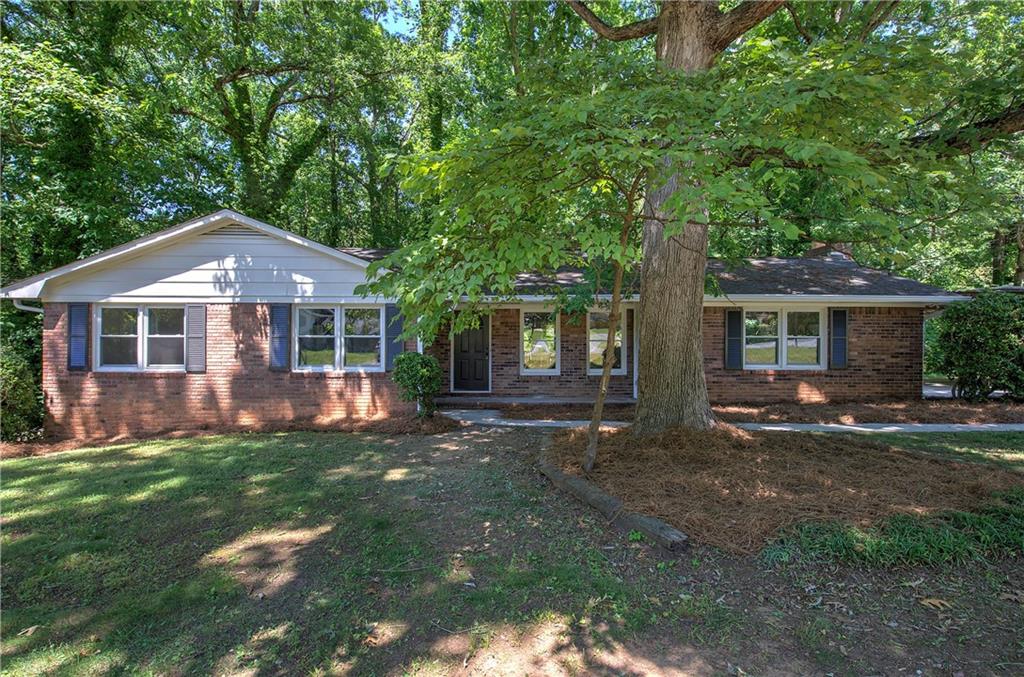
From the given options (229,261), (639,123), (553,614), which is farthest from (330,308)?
(553,614)

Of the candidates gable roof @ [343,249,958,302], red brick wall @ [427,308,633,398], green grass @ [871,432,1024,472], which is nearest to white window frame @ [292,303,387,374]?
gable roof @ [343,249,958,302]

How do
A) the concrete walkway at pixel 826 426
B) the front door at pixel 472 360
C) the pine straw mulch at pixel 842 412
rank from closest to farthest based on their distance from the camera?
the concrete walkway at pixel 826 426, the pine straw mulch at pixel 842 412, the front door at pixel 472 360

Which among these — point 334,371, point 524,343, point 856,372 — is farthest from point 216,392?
point 856,372

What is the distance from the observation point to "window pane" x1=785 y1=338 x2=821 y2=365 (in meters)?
12.2

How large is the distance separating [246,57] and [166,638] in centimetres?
1684

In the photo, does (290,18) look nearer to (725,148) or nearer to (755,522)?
(725,148)

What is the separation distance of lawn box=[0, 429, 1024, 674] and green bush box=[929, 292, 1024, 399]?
31.7 ft

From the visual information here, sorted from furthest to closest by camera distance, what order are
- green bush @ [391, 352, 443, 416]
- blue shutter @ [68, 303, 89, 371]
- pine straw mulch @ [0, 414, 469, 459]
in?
blue shutter @ [68, 303, 89, 371], green bush @ [391, 352, 443, 416], pine straw mulch @ [0, 414, 469, 459]

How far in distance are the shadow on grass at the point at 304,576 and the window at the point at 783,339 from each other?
28.0 feet

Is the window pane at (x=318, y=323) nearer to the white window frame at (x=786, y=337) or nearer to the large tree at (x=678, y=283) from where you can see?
the large tree at (x=678, y=283)

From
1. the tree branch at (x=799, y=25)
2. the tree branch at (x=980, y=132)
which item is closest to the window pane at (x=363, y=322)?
the tree branch at (x=980, y=132)

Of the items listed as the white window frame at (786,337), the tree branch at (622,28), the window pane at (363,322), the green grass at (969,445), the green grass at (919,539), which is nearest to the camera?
the green grass at (919,539)

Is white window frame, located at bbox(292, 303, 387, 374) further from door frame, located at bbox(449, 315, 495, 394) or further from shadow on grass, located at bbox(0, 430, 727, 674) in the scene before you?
shadow on grass, located at bbox(0, 430, 727, 674)

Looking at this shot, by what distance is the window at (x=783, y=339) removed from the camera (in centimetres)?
1219
